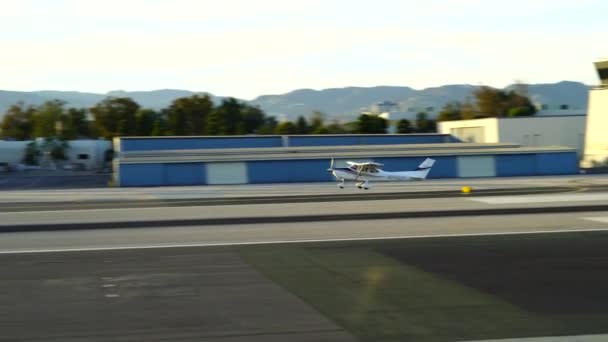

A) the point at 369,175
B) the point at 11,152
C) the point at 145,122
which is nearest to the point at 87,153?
the point at 11,152

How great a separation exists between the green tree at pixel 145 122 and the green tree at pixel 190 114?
4.85m

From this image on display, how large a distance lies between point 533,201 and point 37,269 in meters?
17.3

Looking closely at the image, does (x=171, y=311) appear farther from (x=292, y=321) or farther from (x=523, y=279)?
(x=523, y=279)

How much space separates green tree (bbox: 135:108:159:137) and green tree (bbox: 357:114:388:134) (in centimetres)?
3351

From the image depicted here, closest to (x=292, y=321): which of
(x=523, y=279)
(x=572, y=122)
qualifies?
(x=523, y=279)

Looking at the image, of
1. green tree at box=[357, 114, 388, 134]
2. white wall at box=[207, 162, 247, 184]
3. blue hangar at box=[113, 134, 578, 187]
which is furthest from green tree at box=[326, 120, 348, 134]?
white wall at box=[207, 162, 247, 184]

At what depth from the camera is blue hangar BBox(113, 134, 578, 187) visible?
49781mm

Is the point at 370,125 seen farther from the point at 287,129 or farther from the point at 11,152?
the point at 11,152

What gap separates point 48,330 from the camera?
823 cm

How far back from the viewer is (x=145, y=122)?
112438 millimetres

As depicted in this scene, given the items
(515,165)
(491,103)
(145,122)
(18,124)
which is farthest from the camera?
(18,124)

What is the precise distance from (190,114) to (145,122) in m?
11.1

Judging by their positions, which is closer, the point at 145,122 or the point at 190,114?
the point at 145,122

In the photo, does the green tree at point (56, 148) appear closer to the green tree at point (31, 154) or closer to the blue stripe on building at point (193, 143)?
the green tree at point (31, 154)
